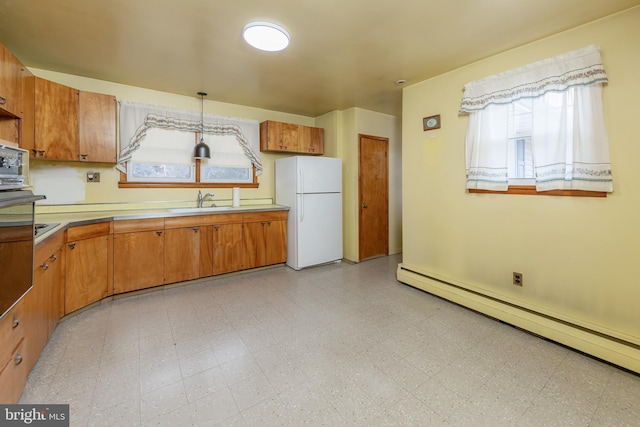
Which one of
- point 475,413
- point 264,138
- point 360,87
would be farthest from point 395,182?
point 475,413

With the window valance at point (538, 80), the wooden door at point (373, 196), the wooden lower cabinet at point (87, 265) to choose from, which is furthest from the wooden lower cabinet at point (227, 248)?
the window valance at point (538, 80)

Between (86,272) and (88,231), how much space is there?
0.39 m

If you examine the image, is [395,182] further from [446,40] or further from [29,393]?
[29,393]

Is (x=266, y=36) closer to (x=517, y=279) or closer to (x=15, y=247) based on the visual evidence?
(x=15, y=247)

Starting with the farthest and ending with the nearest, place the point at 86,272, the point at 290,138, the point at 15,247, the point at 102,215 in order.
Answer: the point at 290,138 → the point at 102,215 → the point at 86,272 → the point at 15,247

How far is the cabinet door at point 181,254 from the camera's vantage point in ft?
10.8

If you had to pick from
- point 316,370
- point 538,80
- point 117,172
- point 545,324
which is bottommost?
point 316,370

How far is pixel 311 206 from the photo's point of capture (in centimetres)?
419

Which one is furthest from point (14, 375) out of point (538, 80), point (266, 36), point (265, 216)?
point (538, 80)

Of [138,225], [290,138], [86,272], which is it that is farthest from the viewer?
[290,138]

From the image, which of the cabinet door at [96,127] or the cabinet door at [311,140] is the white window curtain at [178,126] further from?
the cabinet door at [311,140]

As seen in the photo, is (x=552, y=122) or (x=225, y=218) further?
(x=225, y=218)

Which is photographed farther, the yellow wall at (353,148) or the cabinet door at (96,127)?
the yellow wall at (353,148)

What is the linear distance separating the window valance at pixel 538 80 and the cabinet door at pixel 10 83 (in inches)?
152
